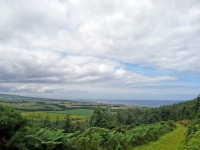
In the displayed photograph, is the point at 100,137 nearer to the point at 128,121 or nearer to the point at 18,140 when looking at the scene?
the point at 18,140

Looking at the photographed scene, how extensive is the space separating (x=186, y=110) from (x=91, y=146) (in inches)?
1982

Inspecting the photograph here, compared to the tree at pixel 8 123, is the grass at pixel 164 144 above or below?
below

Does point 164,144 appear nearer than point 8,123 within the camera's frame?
No

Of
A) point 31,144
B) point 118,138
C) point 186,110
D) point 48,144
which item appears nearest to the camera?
point 31,144

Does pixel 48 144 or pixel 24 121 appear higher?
pixel 24 121

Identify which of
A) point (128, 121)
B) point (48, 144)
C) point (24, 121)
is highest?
point (24, 121)

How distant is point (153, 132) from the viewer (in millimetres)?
20750

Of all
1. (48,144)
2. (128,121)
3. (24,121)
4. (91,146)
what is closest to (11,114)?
(24,121)

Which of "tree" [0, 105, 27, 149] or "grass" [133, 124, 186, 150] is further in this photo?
"grass" [133, 124, 186, 150]

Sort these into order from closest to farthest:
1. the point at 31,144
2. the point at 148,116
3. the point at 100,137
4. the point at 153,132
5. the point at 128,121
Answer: the point at 31,144 < the point at 100,137 < the point at 153,132 < the point at 128,121 < the point at 148,116

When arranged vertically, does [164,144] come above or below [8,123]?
below

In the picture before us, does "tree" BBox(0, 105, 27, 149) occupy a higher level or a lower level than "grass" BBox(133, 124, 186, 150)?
higher

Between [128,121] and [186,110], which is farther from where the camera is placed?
[186,110]

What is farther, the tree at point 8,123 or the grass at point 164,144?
the grass at point 164,144
